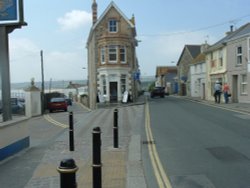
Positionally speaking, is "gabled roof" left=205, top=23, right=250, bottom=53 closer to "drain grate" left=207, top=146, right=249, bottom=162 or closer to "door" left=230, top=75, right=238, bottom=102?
"door" left=230, top=75, right=238, bottom=102

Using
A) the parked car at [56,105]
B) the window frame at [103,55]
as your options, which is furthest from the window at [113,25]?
the parked car at [56,105]

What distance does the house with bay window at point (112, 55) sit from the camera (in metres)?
41.3

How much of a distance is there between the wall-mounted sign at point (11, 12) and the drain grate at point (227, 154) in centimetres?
662

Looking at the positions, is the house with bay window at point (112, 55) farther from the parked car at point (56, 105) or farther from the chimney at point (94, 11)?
the parked car at point (56, 105)

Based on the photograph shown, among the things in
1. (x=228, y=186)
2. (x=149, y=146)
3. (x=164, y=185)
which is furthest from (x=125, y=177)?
(x=149, y=146)

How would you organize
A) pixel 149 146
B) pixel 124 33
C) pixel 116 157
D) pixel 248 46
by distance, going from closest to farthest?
1. pixel 116 157
2. pixel 149 146
3. pixel 248 46
4. pixel 124 33

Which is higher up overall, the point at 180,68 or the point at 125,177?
the point at 180,68

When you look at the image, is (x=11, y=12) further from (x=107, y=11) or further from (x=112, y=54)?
(x=107, y=11)

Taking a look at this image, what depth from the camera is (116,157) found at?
31.7 ft

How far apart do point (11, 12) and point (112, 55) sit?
30.5 meters

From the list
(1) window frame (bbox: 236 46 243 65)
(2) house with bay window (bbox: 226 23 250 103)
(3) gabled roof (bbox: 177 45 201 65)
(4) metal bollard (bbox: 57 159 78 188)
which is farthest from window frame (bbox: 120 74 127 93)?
(4) metal bollard (bbox: 57 159 78 188)

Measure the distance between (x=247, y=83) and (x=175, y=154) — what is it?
23178mm

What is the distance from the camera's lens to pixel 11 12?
36.9ft

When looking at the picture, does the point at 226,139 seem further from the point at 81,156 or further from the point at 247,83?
the point at 247,83
